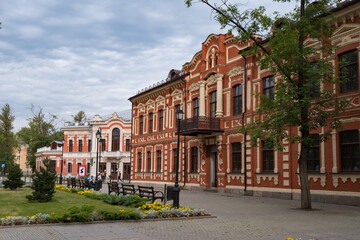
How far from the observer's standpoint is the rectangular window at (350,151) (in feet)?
55.6

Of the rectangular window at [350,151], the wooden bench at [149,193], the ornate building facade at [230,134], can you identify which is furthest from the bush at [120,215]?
the rectangular window at [350,151]

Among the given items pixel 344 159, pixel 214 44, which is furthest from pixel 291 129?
pixel 214 44

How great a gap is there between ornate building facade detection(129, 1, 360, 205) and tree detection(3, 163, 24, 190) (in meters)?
11.7

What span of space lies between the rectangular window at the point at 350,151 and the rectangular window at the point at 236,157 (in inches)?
299

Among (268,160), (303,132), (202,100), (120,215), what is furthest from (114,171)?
(120,215)

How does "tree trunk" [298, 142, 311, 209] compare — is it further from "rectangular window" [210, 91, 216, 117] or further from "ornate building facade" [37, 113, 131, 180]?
"ornate building facade" [37, 113, 131, 180]

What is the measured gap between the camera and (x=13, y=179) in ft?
84.9

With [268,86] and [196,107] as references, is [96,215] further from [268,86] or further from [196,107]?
[196,107]

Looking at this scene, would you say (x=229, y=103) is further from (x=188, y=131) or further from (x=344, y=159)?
(x=344, y=159)

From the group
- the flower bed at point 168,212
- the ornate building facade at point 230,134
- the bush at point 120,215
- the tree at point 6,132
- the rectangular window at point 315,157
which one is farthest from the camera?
the tree at point 6,132

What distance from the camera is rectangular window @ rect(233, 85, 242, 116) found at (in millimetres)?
24500

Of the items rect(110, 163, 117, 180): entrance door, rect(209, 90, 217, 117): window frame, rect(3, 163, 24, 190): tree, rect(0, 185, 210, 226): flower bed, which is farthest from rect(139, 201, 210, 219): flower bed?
rect(110, 163, 117, 180): entrance door

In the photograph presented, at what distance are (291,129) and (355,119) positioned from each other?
146 inches

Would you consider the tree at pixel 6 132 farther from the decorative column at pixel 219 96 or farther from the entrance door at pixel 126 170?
the decorative column at pixel 219 96
